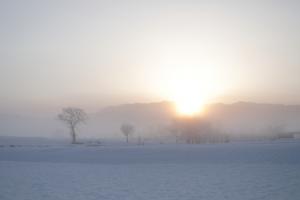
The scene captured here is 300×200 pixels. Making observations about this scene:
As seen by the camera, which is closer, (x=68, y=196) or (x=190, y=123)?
(x=68, y=196)

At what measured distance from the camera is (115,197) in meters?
24.2

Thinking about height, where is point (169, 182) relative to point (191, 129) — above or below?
below

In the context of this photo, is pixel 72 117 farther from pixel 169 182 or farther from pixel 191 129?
pixel 169 182

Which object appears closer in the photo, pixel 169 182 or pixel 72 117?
pixel 169 182

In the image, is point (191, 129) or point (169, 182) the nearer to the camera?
point (169, 182)

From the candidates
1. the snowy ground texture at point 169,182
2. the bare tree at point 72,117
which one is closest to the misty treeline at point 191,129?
the bare tree at point 72,117

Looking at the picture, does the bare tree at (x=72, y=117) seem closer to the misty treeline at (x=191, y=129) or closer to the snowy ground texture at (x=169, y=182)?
the misty treeline at (x=191, y=129)

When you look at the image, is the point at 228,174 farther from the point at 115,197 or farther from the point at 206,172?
the point at 115,197

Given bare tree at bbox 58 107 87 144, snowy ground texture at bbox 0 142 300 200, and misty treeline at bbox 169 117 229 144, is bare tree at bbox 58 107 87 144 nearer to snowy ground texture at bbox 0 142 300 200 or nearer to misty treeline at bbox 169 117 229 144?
misty treeline at bbox 169 117 229 144

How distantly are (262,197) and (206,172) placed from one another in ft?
41.3

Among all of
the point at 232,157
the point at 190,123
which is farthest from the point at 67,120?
the point at 232,157

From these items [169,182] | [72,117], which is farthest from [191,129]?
[169,182]

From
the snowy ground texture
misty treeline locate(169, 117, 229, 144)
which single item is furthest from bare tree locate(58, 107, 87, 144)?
the snowy ground texture

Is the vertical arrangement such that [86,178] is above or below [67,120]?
below
